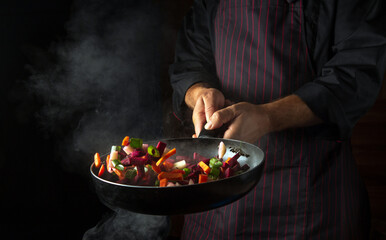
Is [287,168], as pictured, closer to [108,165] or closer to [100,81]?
[108,165]

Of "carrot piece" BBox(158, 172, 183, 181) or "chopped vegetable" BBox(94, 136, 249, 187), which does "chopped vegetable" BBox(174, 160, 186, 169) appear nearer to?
"chopped vegetable" BBox(94, 136, 249, 187)

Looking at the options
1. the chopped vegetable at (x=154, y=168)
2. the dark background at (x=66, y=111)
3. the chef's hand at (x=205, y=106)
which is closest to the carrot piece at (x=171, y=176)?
the chopped vegetable at (x=154, y=168)

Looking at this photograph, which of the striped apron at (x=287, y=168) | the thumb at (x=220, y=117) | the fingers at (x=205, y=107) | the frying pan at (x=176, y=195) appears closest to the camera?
the frying pan at (x=176, y=195)

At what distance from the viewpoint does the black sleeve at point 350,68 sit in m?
1.02

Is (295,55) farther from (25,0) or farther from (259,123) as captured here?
(25,0)

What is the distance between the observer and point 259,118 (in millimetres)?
916

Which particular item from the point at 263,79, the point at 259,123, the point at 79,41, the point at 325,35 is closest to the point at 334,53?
the point at 325,35

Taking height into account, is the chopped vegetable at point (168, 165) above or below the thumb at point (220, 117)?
below

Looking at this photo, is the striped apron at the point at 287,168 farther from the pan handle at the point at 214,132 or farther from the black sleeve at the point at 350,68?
the pan handle at the point at 214,132

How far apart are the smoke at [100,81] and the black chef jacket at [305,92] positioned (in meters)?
0.61

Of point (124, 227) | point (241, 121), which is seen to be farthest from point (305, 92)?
point (124, 227)

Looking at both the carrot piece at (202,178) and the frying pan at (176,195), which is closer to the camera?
the frying pan at (176,195)

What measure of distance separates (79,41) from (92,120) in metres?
0.41

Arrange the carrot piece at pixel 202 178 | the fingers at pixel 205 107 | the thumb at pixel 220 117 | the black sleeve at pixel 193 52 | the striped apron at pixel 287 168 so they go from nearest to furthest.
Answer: the carrot piece at pixel 202 178, the thumb at pixel 220 117, the fingers at pixel 205 107, the striped apron at pixel 287 168, the black sleeve at pixel 193 52
